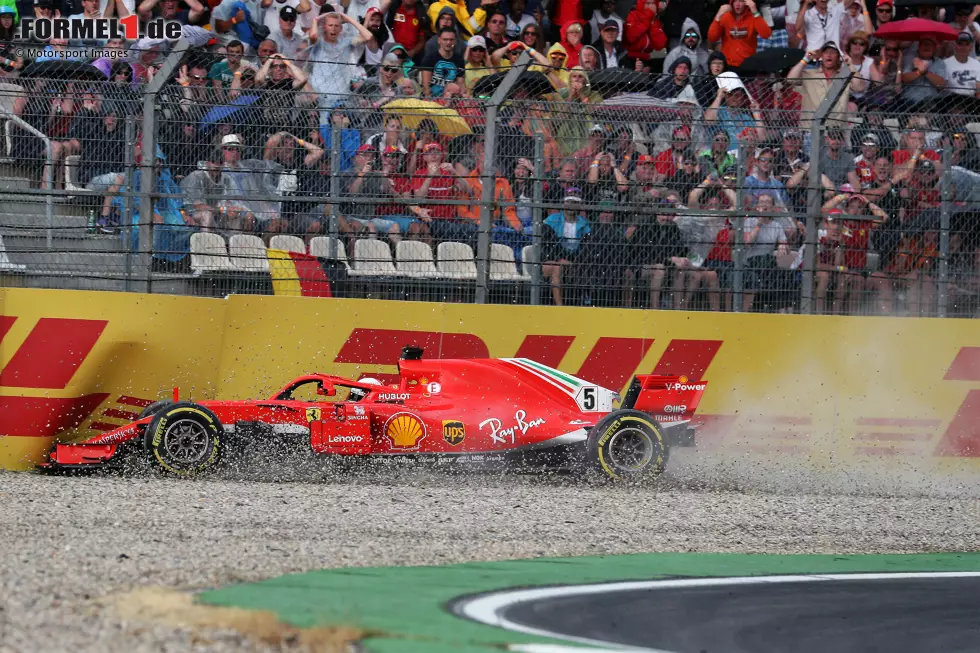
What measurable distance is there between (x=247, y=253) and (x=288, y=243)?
0.33 m

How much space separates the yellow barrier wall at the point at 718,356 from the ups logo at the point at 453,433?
999 millimetres

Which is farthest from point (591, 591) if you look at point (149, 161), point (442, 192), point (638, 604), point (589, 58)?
point (589, 58)

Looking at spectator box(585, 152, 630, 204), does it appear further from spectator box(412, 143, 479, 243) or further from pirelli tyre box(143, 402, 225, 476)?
pirelli tyre box(143, 402, 225, 476)

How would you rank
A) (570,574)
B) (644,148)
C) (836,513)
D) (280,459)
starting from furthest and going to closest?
(644,148), (280,459), (836,513), (570,574)

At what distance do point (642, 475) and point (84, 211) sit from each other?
15.6 feet

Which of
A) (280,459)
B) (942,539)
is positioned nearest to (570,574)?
(942,539)

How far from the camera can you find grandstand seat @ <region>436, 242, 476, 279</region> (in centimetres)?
1007

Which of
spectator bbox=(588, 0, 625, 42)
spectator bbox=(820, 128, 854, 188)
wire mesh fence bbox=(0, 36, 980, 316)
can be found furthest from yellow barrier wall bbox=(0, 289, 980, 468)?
spectator bbox=(588, 0, 625, 42)

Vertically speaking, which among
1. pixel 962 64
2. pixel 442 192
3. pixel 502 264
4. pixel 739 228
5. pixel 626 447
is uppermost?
pixel 962 64

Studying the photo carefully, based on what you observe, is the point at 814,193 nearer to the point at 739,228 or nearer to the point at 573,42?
the point at 739,228

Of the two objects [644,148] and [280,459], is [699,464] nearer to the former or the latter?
[644,148]

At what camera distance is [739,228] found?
33.6 feet

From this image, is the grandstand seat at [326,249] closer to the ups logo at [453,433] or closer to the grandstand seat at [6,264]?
the ups logo at [453,433]

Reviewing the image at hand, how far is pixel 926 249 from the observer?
1038 centimetres
